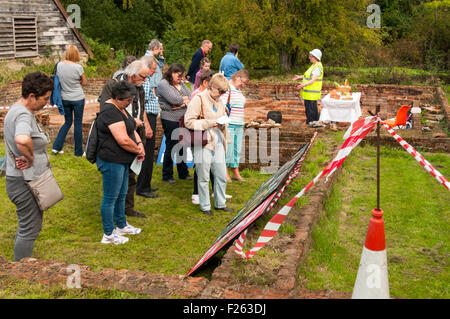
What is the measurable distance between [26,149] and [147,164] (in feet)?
9.18

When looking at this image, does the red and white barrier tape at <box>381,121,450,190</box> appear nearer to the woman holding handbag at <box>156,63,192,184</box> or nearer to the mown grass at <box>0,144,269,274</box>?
the mown grass at <box>0,144,269,274</box>

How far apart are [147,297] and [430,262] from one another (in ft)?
9.97

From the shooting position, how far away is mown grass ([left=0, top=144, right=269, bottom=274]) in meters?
5.14

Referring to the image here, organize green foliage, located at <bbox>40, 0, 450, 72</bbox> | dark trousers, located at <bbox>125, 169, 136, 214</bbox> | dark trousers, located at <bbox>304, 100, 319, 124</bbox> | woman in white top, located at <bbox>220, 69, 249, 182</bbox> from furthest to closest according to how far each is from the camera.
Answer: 1. green foliage, located at <bbox>40, 0, 450, 72</bbox>
2. dark trousers, located at <bbox>304, 100, 319, 124</bbox>
3. woman in white top, located at <bbox>220, 69, 249, 182</bbox>
4. dark trousers, located at <bbox>125, 169, 136, 214</bbox>

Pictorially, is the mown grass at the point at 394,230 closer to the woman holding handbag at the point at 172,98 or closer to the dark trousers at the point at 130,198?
the dark trousers at the point at 130,198

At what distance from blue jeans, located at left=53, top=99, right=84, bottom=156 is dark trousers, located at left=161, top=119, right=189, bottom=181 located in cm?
185

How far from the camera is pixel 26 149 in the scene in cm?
427

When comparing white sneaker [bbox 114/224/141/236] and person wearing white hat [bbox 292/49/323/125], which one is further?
person wearing white hat [bbox 292/49/323/125]

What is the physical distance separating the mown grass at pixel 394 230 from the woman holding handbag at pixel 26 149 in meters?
2.56

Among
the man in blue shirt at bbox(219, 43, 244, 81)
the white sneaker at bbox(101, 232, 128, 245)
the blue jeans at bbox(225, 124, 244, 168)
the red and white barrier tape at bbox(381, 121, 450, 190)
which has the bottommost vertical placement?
the white sneaker at bbox(101, 232, 128, 245)

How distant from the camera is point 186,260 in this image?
5156mm

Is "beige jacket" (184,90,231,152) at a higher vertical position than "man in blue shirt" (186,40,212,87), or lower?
lower

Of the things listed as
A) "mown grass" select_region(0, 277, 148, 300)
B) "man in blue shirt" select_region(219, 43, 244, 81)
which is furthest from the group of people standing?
"man in blue shirt" select_region(219, 43, 244, 81)
